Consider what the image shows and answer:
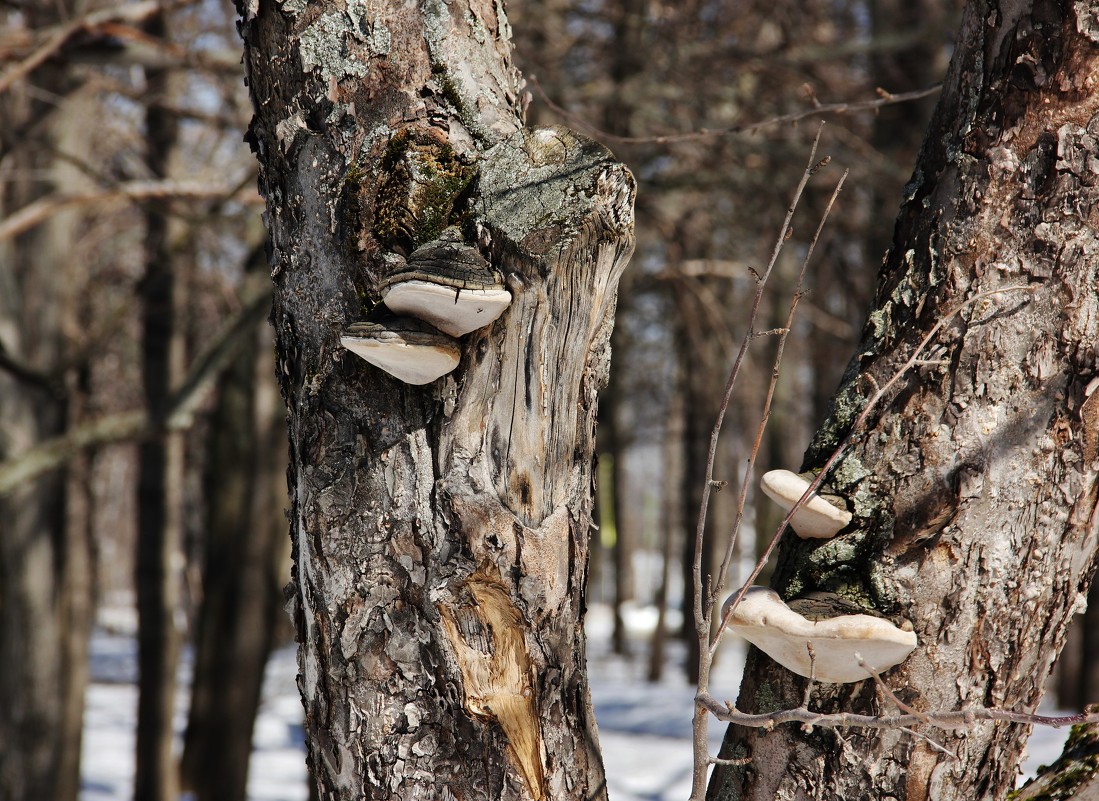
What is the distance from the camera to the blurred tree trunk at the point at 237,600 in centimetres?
652

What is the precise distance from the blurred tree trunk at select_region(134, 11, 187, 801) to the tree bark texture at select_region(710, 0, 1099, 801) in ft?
19.8

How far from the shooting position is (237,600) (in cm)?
677

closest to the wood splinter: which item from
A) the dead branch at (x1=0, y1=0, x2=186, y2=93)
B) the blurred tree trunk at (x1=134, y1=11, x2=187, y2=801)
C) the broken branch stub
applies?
the broken branch stub

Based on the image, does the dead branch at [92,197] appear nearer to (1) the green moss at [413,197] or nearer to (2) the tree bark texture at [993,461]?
(1) the green moss at [413,197]

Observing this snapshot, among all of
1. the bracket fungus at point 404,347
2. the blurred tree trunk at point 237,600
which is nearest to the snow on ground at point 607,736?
the blurred tree trunk at point 237,600

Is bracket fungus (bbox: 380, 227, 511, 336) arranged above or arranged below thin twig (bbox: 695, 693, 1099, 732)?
above

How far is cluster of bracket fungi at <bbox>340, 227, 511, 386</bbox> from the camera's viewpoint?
127 cm

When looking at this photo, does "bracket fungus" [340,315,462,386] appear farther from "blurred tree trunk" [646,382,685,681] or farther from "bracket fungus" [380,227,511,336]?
"blurred tree trunk" [646,382,685,681]

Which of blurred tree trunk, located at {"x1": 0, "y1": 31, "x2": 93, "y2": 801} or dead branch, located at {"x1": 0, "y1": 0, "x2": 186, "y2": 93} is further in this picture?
blurred tree trunk, located at {"x1": 0, "y1": 31, "x2": 93, "y2": 801}

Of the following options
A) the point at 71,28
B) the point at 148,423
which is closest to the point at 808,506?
the point at 71,28

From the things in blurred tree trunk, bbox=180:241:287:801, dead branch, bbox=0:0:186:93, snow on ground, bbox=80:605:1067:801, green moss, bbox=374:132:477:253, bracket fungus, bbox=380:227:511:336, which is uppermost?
dead branch, bbox=0:0:186:93

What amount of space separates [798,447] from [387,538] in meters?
22.7

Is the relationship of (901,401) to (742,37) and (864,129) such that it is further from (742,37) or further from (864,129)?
(864,129)

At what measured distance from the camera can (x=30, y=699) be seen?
6234 millimetres
